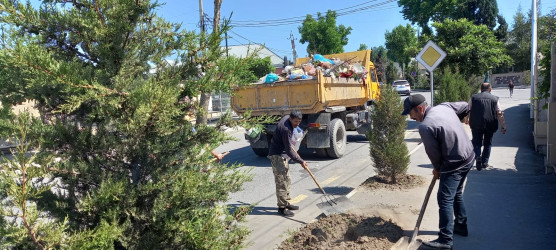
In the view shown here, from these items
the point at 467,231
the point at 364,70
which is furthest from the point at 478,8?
the point at 467,231

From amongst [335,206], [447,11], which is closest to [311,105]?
[335,206]

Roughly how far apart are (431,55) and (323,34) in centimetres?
2661

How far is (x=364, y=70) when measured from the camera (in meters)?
11.4

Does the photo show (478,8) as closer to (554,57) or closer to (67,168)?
(554,57)

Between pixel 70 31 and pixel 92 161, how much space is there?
0.77 meters

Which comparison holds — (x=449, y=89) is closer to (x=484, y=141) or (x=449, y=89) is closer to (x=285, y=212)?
(x=484, y=141)

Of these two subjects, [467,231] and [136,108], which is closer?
[136,108]

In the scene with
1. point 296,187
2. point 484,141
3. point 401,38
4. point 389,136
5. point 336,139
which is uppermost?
point 401,38

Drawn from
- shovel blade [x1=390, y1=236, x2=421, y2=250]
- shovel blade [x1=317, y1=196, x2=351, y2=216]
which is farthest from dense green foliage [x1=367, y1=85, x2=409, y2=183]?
shovel blade [x1=390, y1=236, x2=421, y2=250]

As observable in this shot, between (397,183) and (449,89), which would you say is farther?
(449,89)

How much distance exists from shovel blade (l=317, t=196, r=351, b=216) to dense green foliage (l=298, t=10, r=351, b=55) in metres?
29.2

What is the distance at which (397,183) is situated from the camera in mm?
6391

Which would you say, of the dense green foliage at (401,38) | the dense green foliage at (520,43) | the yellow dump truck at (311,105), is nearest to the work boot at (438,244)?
the yellow dump truck at (311,105)

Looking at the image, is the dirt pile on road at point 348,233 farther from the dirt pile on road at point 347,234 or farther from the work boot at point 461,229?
the work boot at point 461,229
